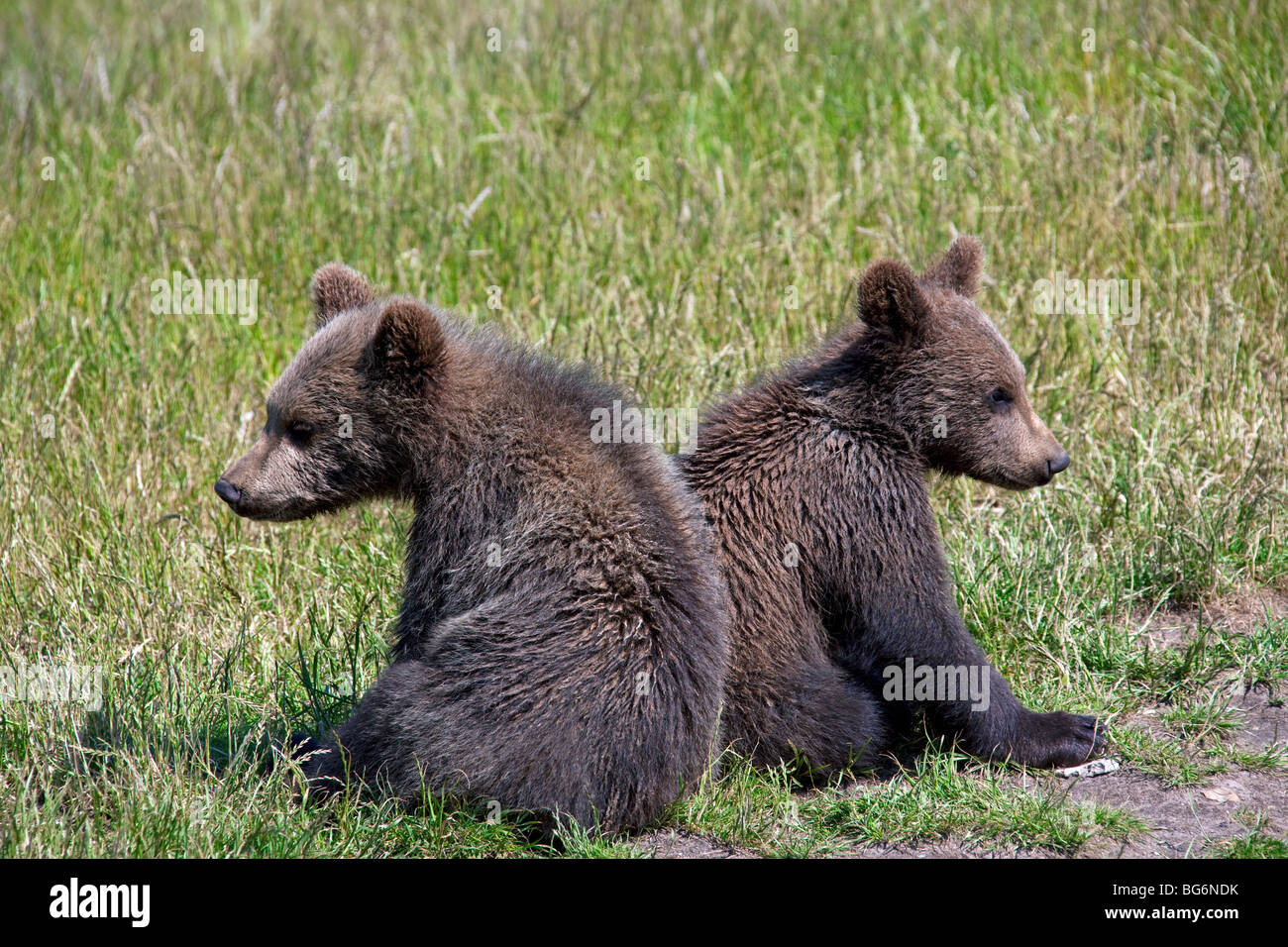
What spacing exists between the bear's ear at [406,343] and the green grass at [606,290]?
4.67ft

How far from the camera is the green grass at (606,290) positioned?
488cm

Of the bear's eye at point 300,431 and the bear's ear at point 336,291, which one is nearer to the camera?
the bear's eye at point 300,431

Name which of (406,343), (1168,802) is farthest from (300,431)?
(1168,802)

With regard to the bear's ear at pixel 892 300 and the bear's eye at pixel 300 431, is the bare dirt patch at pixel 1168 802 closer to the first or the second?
the bear's ear at pixel 892 300

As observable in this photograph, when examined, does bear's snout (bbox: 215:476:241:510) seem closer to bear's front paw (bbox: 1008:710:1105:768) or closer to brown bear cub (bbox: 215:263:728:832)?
brown bear cub (bbox: 215:263:728:832)

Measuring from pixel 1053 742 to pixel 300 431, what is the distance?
2.97m

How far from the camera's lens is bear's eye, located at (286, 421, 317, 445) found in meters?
4.73

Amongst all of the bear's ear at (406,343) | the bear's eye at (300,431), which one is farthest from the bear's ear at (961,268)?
the bear's eye at (300,431)

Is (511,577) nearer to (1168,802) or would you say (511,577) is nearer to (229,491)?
(229,491)

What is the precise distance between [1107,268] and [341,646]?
15.7 feet

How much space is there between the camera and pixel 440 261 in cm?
816

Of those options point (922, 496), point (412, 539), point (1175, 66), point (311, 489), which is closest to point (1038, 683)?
point (922, 496)

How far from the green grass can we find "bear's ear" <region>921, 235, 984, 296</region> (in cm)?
131

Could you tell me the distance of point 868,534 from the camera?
4.87m
